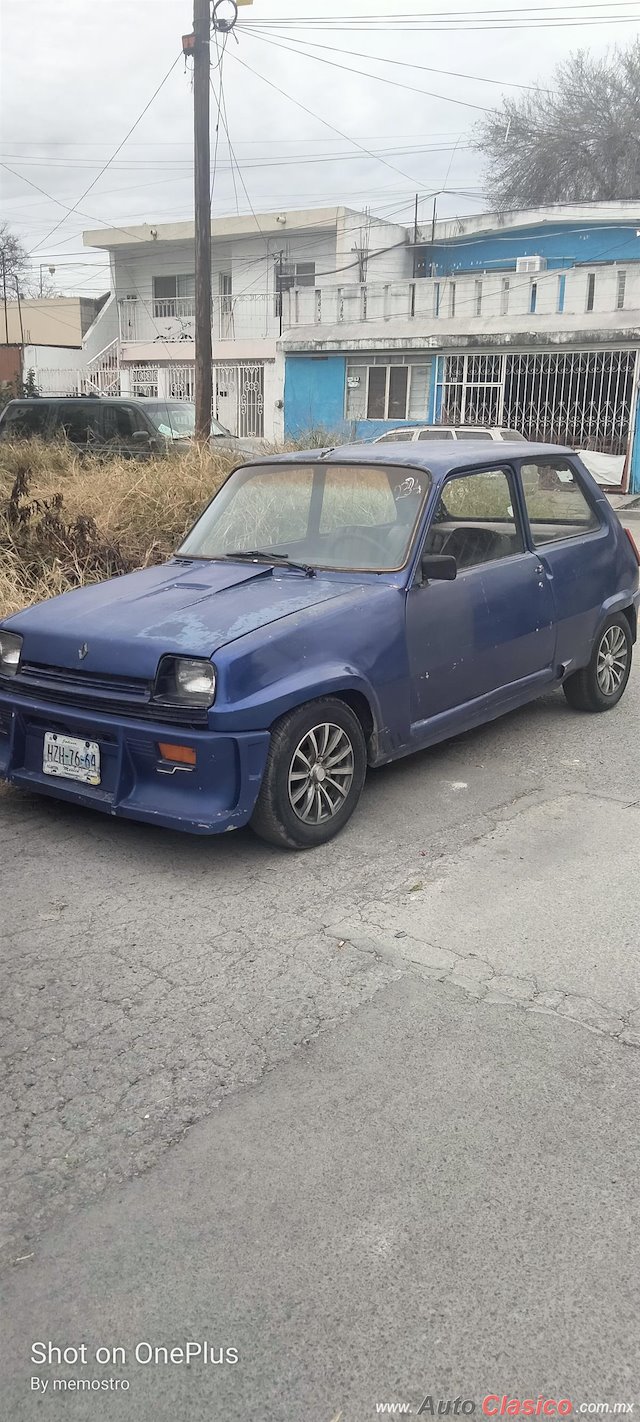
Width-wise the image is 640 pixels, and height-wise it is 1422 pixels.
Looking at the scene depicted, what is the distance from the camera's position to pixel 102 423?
47.5ft

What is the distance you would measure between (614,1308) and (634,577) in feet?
17.1

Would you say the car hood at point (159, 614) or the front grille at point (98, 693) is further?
the car hood at point (159, 614)

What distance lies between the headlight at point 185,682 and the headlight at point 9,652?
898 mm

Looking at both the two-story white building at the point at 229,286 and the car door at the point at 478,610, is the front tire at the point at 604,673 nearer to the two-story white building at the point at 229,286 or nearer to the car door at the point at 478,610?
the car door at the point at 478,610

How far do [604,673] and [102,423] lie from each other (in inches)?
380

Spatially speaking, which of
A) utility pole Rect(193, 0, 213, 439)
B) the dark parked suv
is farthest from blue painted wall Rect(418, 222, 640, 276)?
the dark parked suv

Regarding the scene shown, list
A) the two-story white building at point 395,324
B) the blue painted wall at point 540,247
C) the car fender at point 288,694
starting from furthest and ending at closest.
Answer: the blue painted wall at point 540,247, the two-story white building at point 395,324, the car fender at point 288,694

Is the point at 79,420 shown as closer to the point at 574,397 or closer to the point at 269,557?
the point at 269,557

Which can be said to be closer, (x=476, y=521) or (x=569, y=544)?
(x=476, y=521)

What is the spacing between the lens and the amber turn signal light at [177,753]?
4195 millimetres

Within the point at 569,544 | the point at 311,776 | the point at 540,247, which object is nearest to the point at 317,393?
the point at 540,247

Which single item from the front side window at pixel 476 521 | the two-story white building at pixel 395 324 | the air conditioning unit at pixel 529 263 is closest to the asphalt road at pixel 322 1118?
the front side window at pixel 476 521

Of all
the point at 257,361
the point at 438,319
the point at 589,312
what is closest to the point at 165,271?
the point at 257,361

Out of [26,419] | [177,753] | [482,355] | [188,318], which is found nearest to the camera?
[177,753]
